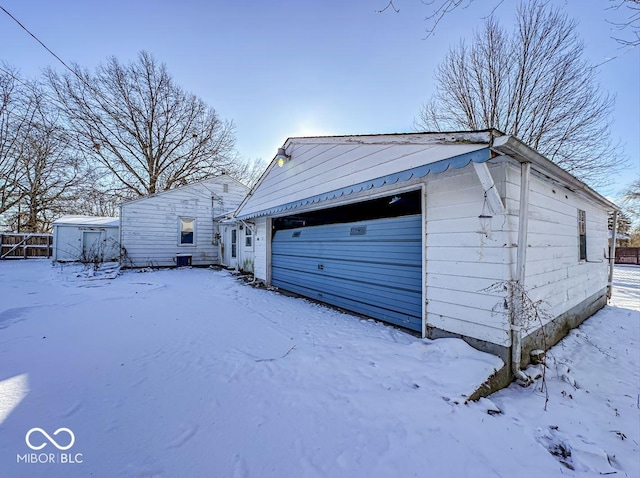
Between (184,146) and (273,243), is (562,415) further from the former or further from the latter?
(184,146)

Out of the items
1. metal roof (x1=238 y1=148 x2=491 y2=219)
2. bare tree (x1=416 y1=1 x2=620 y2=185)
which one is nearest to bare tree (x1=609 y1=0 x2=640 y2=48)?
metal roof (x1=238 y1=148 x2=491 y2=219)

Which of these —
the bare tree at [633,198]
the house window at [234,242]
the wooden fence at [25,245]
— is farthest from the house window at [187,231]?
the bare tree at [633,198]

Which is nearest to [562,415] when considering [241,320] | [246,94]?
[241,320]

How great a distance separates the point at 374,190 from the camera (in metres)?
4.33

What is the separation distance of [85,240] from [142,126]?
8.25 metres

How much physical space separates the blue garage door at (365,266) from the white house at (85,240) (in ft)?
37.9

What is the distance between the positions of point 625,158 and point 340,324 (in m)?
11.7

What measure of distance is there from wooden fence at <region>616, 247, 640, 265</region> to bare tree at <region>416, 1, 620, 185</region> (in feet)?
51.4

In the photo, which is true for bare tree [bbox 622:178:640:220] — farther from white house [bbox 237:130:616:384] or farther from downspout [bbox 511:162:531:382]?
downspout [bbox 511:162:531:382]

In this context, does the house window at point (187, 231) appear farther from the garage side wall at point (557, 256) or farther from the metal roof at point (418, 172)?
the garage side wall at point (557, 256)

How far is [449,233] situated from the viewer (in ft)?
10.8

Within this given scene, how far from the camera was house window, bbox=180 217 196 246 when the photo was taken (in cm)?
1284

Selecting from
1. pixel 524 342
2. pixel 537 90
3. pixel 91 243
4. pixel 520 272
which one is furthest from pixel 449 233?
pixel 91 243

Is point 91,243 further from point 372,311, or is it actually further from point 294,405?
point 294,405
